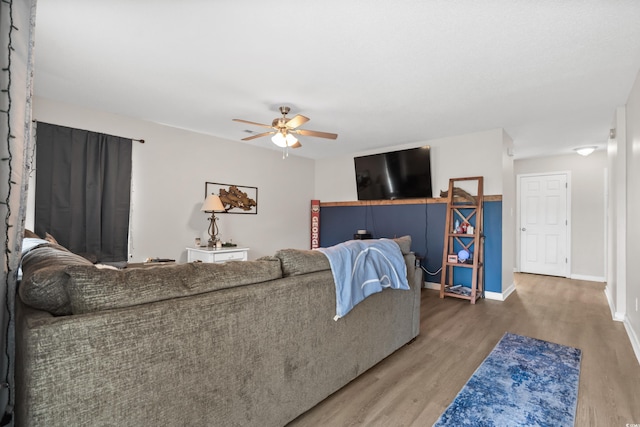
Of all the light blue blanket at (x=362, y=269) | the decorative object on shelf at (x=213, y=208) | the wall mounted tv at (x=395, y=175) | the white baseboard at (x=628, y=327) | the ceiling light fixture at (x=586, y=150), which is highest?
the ceiling light fixture at (x=586, y=150)

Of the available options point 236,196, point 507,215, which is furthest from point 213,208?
point 507,215

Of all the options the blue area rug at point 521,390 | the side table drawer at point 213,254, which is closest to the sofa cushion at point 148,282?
the blue area rug at point 521,390

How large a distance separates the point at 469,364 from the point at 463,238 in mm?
2578


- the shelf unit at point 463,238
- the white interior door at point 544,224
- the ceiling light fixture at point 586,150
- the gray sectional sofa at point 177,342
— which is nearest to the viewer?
the gray sectional sofa at point 177,342

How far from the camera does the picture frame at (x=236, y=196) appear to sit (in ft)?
15.3

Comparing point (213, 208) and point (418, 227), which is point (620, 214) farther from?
point (213, 208)

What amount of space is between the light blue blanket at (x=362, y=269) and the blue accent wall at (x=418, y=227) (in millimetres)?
2571

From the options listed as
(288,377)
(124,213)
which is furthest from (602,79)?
(124,213)

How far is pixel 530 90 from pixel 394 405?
9.83 ft

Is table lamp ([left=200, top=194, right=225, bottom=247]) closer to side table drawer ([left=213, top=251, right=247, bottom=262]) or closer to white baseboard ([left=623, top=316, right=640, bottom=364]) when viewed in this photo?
side table drawer ([left=213, top=251, right=247, bottom=262])

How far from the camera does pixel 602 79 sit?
266 centimetres

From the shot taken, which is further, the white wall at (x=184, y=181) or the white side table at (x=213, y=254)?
the white side table at (x=213, y=254)

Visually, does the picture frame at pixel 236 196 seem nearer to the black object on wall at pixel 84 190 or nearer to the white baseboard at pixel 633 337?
the black object on wall at pixel 84 190

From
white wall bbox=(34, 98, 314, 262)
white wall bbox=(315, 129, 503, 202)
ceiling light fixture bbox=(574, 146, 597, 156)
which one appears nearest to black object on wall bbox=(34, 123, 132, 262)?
white wall bbox=(34, 98, 314, 262)
